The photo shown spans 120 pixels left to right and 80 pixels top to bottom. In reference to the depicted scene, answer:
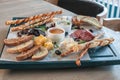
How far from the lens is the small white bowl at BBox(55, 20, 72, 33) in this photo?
3.61ft

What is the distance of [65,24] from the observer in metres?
1.12

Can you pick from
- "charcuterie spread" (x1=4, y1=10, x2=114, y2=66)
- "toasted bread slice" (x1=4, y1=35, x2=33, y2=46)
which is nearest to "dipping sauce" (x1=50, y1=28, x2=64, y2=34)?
"charcuterie spread" (x1=4, y1=10, x2=114, y2=66)

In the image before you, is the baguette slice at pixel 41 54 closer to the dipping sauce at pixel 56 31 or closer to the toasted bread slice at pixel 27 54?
the toasted bread slice at pixel 27 54

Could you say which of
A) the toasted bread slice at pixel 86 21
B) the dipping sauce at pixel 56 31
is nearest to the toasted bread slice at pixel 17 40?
the dipping sauce at pixel 56 31

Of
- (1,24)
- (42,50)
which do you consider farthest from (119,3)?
(42,50)

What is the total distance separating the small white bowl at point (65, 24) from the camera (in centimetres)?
110

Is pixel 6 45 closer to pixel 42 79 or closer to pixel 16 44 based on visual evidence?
pixel 16 44

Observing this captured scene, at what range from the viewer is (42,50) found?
0.91 m

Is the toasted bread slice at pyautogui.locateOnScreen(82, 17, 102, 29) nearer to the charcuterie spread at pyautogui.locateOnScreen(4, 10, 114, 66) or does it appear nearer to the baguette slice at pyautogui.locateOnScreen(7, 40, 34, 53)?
the charcuterie spread at pyautogui.locateOnScreen(4, 10, 114, 66)

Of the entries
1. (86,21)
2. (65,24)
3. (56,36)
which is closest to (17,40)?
(56,36)

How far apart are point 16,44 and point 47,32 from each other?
6.9 inches

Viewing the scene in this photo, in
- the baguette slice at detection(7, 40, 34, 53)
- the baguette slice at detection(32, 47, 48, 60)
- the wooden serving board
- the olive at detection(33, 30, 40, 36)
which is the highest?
the olive at detection(33, 30, 40, 36)

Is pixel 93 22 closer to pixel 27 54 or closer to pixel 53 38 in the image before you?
pixel 53 38

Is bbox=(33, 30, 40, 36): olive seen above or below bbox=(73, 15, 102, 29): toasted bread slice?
above
